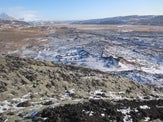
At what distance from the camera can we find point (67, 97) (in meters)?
25.8

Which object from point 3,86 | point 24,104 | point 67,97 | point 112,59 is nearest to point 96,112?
point 24,104

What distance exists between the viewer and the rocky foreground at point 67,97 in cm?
1915

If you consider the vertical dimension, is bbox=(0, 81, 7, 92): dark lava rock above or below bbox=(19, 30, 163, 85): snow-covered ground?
above

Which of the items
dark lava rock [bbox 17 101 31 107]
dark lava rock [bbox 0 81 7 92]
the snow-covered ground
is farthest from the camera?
the snow-covered ground

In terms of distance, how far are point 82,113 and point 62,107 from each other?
179 centimetres

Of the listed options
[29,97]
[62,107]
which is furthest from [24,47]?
[62,107]

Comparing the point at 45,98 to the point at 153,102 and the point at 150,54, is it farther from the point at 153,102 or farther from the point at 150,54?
the point at 150,54

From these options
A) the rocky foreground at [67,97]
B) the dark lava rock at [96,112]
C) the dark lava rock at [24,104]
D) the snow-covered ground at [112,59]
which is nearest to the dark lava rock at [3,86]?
the rocky foreground at [67,97]

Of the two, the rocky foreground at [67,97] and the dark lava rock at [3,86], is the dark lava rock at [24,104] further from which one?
the dark lava rock at [3,86]

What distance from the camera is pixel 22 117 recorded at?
19.0 metres

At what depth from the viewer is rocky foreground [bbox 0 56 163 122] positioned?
19.1 m

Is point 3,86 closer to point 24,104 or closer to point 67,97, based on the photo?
point 24,104

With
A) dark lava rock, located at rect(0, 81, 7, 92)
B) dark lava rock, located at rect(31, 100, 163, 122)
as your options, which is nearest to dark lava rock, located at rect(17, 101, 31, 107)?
dark lava rock, located at rect(31, 100, 163, 122)

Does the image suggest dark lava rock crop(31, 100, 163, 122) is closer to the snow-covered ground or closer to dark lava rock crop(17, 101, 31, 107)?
dark lava rock crop(17, 101, 31, 107)
